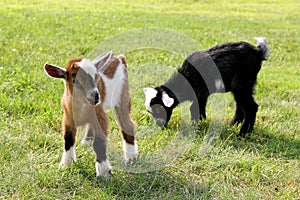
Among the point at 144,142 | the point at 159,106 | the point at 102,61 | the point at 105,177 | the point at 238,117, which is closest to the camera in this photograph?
the point at 102,61

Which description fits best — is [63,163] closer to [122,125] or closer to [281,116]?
[122,125]

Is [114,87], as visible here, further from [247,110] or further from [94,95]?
[247,110]

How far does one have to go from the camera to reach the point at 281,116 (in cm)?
597

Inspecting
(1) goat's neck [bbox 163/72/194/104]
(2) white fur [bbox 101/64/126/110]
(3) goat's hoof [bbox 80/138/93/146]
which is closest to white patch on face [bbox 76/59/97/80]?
(2) white fur [bbox 101/64/126/110]

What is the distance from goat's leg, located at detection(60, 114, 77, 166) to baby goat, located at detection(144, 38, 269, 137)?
1.41 m

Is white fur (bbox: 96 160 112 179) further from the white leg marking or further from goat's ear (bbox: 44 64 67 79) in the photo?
goat's ear (bbox: 44 64 67 79)

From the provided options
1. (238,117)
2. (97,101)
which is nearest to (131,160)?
(97,101)

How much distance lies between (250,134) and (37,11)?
33.2 ft

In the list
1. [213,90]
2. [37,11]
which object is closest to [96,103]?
[213,90]

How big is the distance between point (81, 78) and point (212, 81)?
2.13m

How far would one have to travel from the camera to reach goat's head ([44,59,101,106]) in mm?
3670

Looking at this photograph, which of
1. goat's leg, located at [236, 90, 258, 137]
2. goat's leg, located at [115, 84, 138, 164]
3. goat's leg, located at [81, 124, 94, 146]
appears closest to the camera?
goat's leg, located at [115, 84, 138, 164]

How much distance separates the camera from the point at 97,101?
3711 mm

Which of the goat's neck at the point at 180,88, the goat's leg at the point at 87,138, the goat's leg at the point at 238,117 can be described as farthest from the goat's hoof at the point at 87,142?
the goat's leg at the point at 238,117
